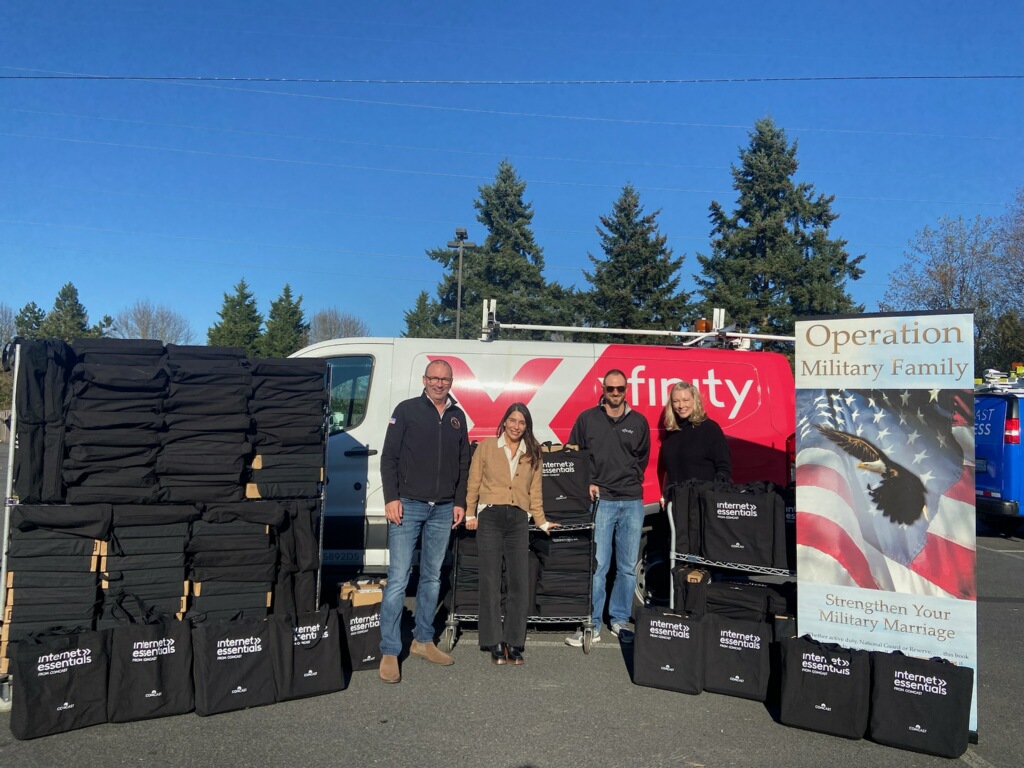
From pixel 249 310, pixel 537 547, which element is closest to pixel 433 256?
pixel 249 310

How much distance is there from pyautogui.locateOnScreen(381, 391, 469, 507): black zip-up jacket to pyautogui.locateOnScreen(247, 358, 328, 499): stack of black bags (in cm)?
57

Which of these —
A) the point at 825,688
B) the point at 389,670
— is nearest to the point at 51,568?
the point at 389,670

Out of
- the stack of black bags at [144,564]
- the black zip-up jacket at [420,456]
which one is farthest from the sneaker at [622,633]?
the stack of black bags at [144,564]

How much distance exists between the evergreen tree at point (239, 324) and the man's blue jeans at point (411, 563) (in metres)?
46.1

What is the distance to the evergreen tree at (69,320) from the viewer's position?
57.8m

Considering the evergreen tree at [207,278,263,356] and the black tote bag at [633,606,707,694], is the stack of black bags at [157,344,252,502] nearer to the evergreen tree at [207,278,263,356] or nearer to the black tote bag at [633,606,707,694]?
the black tote bag at [633,606,707,694]

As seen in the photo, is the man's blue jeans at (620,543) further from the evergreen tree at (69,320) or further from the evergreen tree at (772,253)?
the evergreen tree at (69,320)

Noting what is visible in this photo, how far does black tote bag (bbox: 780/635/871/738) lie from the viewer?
4.40m

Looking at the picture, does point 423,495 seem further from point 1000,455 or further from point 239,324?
point 239,324

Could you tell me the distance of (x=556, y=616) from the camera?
6195mm

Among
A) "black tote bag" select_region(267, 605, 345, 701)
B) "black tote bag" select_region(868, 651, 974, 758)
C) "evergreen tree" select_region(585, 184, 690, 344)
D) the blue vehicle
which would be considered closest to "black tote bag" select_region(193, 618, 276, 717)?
"black tote bag" select_region(267, 605, 345, 701)

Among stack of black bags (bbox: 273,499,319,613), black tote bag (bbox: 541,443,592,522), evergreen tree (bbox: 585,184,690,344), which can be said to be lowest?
stack of black bags (bbox: 273,499,319,613)

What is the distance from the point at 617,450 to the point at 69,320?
6355 centimetres

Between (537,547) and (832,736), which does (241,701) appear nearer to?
(537,547)
